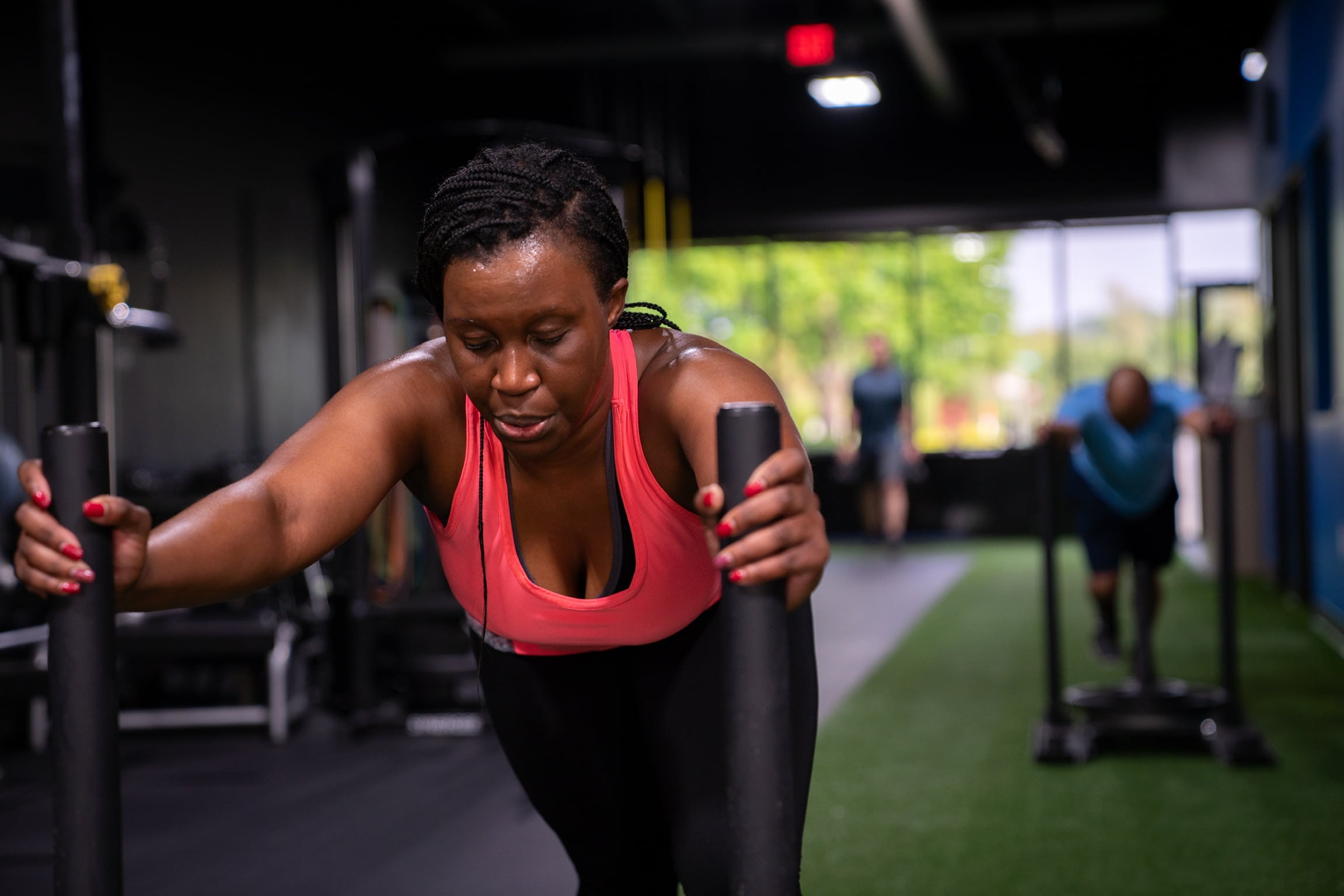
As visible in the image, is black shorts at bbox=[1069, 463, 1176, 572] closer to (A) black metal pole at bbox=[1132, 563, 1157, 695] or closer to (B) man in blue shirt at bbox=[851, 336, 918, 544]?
(A) black metal pole at bbox=[1132, 563, 1157, 695]

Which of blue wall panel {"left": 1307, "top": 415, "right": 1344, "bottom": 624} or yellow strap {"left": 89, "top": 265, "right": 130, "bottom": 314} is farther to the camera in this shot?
blue wall panel {"left": 1307, "top": 415, "right": 1344, "bottom": 624}

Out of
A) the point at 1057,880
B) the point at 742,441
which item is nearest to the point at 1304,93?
the point at 1057,880

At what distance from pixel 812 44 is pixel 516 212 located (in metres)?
7.15

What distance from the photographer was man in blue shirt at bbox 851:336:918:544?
984cm

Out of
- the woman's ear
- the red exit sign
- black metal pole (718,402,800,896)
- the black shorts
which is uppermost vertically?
the red exit sign

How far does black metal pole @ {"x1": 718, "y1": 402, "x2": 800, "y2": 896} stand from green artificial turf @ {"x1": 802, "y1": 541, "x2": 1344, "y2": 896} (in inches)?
75.0

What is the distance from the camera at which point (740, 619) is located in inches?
39.9

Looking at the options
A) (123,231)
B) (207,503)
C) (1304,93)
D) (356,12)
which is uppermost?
(356,12)

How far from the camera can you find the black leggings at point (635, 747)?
1.48 meters

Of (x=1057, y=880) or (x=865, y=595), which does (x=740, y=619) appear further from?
(x=865, y=595)

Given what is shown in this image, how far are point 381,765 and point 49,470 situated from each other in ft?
10.4

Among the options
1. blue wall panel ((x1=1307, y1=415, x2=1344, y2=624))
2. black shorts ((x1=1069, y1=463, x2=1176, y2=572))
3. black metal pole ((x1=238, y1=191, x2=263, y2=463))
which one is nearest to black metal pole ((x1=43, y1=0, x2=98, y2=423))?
black shorts ((x1=1069, y1=463, x2=1176, y2=572))

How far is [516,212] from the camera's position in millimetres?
1221

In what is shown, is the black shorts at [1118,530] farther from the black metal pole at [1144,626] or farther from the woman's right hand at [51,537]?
the woman's right hand at [51,537]
